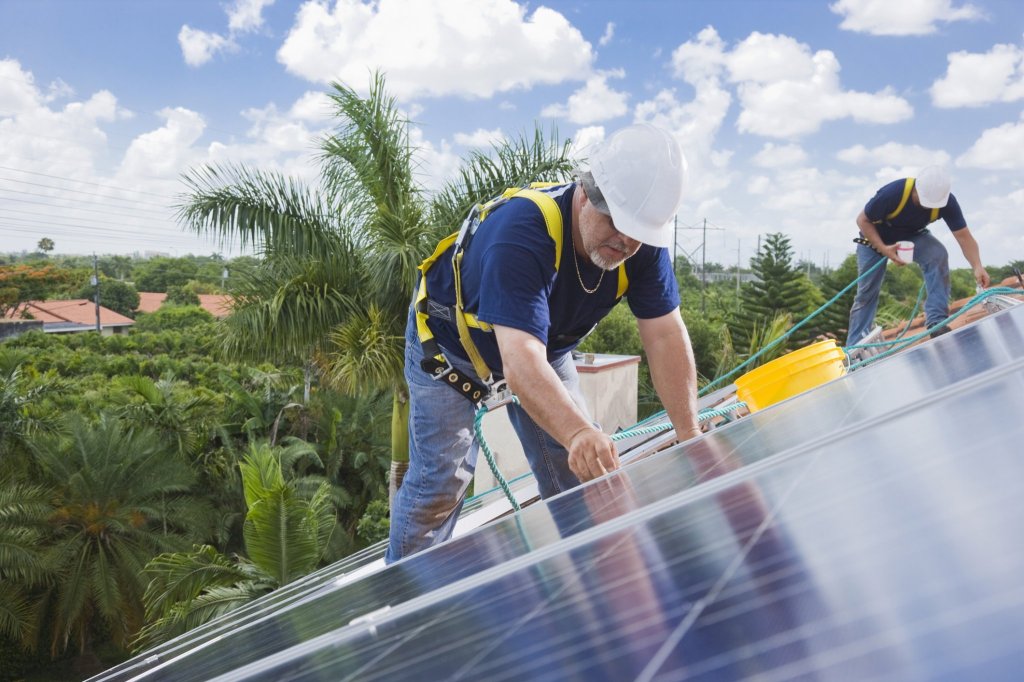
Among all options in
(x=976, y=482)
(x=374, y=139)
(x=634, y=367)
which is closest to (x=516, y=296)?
(x=976, y=482)

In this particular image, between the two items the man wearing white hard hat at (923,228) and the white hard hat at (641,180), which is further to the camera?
the man wearing white hard hat at (923,228)

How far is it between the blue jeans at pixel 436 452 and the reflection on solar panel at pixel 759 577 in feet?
2.82

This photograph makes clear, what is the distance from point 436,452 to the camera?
2.89 m

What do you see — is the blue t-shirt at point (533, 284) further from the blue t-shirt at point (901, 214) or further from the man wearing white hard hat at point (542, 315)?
the blue t-shirt at point (901, 214)

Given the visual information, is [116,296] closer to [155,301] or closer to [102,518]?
[155,301]

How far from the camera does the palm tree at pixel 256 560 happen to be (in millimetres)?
8695

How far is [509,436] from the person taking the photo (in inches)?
480

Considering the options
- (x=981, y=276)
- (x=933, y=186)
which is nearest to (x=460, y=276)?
(x=933, y=186)

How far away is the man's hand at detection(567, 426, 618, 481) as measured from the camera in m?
2.15

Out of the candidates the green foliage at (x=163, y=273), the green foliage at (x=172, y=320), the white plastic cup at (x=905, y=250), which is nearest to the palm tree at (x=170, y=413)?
the white plastic cup at (x=905, y=250)

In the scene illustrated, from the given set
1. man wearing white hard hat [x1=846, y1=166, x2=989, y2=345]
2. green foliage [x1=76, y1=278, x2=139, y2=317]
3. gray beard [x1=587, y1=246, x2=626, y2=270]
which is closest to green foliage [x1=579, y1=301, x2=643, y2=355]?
man wearing white hard hat [x1=846, y1=166, x2=989, y2=345]

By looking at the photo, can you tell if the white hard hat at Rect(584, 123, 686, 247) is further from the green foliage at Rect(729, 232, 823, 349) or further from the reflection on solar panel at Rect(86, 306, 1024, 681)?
the green foliage at Rect(729, 232, 823, 349)

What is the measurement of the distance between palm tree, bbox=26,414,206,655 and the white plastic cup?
1302 cm

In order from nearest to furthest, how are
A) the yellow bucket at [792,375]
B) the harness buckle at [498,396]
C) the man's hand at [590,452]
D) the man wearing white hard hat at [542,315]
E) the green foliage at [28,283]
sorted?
1. the man's hand at [590,452]
2. the man wearing white hard hat at [542,315]
3. the harness buckle at [498,396]
4. the yellow bucket at [792,375]
5. the green foliage at [28,283]
